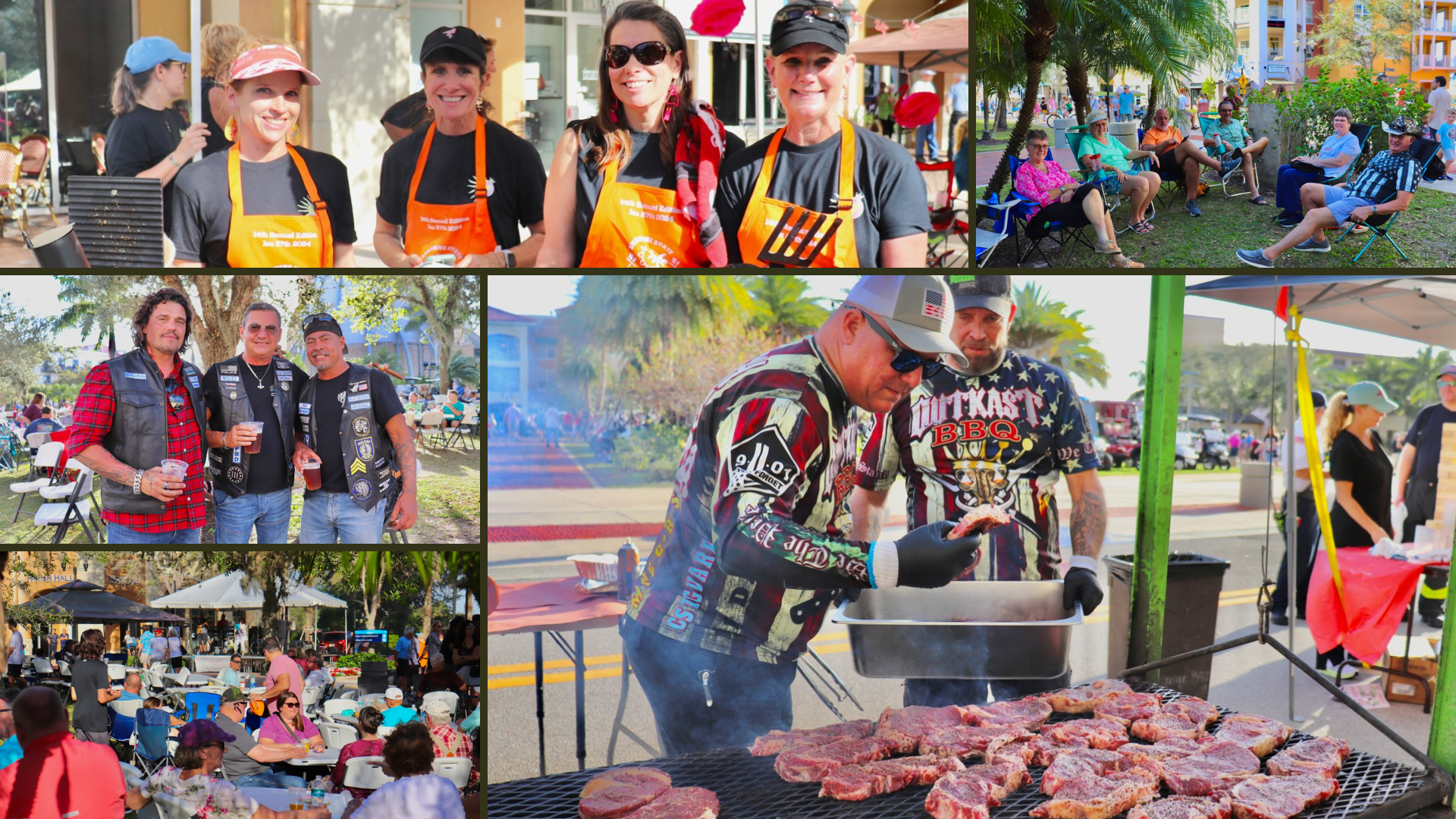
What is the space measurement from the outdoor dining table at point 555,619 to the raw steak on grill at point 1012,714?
4.07 ft

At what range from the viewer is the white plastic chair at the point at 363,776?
154 inches

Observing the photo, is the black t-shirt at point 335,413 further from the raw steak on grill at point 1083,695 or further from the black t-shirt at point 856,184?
the raw steak on grill at point 1083,695

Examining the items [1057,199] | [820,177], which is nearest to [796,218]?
[820,177]

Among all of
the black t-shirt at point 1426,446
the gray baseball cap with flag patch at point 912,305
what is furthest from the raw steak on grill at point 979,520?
the black t-shirt at point 1426,446

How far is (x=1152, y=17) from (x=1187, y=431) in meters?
1.51

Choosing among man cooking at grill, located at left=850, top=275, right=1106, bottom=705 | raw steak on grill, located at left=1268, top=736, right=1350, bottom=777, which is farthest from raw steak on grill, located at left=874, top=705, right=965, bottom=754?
raw steak on grill, located at left=1268, top=736, right=1350, bottom=777

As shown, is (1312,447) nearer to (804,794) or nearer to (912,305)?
(912,305)

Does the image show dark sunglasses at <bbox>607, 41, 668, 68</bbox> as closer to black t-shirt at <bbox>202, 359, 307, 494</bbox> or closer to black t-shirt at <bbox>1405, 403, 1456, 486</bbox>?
black t-shirt at <bbox>202, 359, 307, 494</bbox>

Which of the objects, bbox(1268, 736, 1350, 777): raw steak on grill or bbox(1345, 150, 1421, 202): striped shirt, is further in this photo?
bbox(1345, 150, 1421, 202): striped shirt

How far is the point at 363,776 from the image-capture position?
3.91 m

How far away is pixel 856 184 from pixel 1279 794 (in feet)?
7.30

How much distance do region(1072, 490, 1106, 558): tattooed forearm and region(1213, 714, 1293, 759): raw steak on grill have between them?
74 cm

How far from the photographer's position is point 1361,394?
430 centimetres

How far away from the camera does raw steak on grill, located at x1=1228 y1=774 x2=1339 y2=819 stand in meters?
3.10
